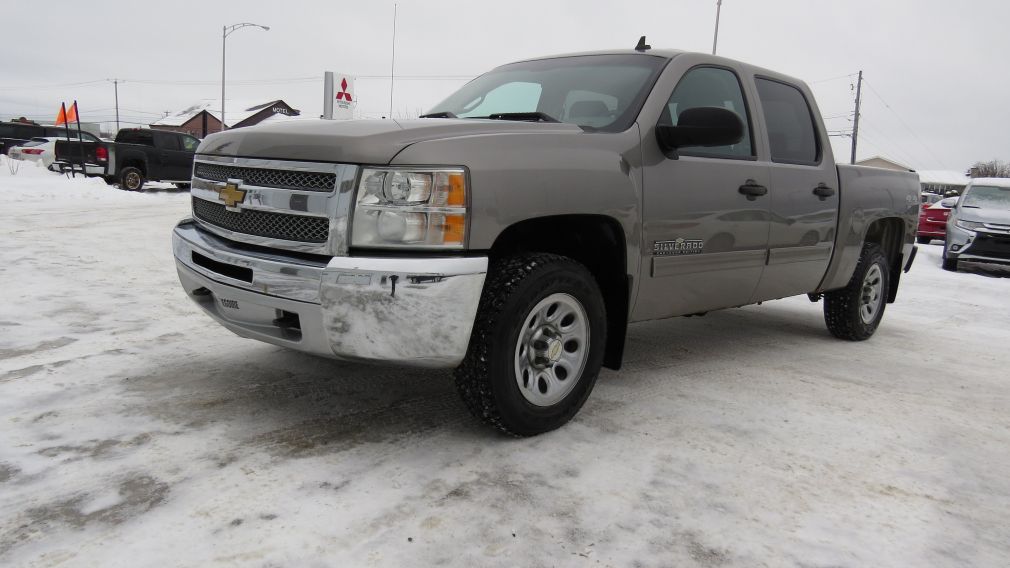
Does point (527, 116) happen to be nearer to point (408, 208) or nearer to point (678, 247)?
point (678, 247)

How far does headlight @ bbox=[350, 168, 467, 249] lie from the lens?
2746 mm

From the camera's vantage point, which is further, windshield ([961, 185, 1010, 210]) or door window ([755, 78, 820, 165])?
windshield ([961, 185, 1010, 210])

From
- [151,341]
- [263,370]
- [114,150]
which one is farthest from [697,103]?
[114,150]

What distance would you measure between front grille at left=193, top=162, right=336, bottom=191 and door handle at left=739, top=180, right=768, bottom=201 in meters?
2.36

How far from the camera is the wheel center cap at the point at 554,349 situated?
3.16 metres

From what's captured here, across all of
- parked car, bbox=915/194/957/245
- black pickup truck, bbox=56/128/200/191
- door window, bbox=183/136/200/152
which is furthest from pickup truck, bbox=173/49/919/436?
door window, bbox=183/136/200/152

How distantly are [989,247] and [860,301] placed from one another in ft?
27.0

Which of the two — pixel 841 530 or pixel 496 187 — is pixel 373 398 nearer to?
pixel 496 187

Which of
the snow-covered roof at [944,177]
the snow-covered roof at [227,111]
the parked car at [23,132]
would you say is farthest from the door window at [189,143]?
the snow-covered roof at [944,177]

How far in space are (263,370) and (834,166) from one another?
3954mm

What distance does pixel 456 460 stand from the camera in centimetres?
292

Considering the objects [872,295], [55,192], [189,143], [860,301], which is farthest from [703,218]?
[189,143]

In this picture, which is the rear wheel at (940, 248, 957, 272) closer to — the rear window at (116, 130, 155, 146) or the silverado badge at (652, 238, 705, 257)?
the silverado badge at (652, 238, 705, 257)

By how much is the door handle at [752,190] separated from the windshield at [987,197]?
11025mm
